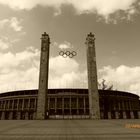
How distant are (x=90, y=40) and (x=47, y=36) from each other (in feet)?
44.3

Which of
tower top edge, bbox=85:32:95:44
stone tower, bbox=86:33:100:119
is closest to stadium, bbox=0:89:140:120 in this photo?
stone tower, bbox=86:33:100:119

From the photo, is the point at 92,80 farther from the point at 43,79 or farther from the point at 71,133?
the point at 71,133

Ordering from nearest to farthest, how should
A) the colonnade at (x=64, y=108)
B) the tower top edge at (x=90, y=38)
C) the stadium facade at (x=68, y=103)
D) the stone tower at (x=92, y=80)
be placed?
the stone tower at (x=92, y=80) → the tower top edge at (x=90, y=38) → the stadium facade at (x=68, y=103) → the colonnade at (x=64, y=108)

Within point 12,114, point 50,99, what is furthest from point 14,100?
point 50,99

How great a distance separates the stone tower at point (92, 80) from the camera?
48.0 meters

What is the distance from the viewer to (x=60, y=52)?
4962 cm

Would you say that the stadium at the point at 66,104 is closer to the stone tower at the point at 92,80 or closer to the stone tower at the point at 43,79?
the stone tower at the point at 92,80

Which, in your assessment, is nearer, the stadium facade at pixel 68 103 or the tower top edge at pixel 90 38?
the tower top edge at pixel 90 38

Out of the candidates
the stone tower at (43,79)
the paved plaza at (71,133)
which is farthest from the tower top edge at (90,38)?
the paved plaza at (71,133)

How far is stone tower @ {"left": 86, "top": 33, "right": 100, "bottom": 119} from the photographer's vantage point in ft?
157

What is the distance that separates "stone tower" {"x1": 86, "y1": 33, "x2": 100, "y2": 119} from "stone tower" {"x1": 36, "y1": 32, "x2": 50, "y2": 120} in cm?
1240

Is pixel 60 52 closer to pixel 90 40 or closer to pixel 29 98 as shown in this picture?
pixel 90 40

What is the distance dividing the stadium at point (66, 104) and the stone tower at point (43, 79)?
16.7m

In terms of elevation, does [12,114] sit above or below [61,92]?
below
